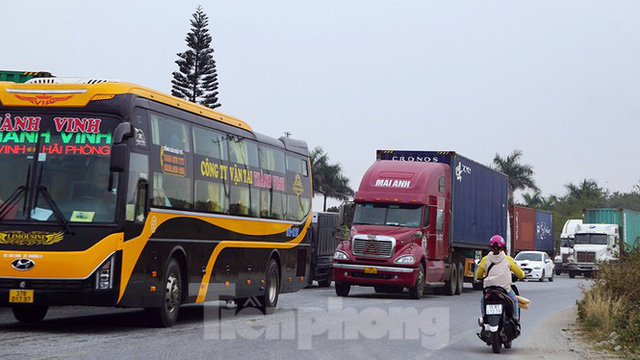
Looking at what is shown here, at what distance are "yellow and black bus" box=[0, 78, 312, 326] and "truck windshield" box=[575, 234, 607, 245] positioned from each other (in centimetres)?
4321

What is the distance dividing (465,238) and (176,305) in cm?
1713

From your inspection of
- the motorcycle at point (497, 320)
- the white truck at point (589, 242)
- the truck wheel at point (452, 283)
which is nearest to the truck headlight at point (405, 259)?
the truck wheel at point (452, 283)

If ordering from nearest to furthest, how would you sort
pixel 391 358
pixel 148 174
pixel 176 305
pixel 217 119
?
pixel 391 358 < pixel 148 174 < pixel 176 305 < pixel 217 119

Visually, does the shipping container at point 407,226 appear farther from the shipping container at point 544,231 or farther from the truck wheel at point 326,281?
the shipping container at point 544,231

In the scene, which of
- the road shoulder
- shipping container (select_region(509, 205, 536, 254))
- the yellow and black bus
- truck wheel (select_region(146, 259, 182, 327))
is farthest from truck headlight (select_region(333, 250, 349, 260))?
shipping container (select_region(509, 205, 536, 254))

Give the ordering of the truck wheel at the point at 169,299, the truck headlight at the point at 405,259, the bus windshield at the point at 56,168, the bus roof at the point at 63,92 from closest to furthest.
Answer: the bus windshield at the point at 56,168, the bus roof at the point at 63,92, the truck wheel at the point at 169,299, the truck headlight at the point at 405,259

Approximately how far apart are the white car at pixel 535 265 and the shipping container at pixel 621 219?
6.85m

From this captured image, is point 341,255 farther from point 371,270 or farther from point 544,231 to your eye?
point 544,231

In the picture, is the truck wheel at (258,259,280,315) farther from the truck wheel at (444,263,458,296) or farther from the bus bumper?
the truck wheel at (444,263,458,296)

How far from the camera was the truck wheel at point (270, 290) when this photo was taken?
20.3 metres

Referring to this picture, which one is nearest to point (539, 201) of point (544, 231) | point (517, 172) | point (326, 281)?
point (517, 172)

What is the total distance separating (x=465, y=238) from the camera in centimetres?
3188

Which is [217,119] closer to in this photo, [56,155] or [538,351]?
[56,155]

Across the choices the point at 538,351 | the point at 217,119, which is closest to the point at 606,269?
the point at 538,351
